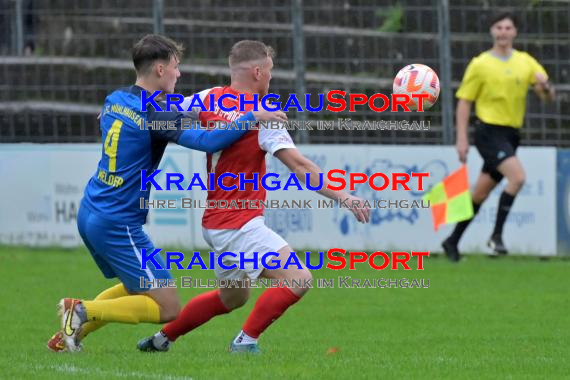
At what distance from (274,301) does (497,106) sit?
256 inches

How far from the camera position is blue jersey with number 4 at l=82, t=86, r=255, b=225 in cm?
779

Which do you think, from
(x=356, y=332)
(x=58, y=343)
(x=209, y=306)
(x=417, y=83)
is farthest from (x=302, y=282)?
(x=417, y=83)

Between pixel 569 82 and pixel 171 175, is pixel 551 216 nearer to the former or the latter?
pixel 569 82

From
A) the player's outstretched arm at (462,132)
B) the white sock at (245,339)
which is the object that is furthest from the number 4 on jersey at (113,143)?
the player's outstretched arm at (462,132)

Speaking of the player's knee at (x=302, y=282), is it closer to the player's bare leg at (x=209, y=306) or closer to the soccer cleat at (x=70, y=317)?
the player's bare leg at (x=209, y=306)

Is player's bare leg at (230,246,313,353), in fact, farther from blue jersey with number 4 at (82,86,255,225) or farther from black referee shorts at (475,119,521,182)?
black referee shorts at (475,119,521,182)

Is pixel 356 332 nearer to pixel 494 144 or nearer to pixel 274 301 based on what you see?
pixel 274 301

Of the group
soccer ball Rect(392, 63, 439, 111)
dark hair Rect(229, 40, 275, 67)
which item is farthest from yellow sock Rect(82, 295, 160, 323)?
soccer ball Rect(392, 63, 439, 111)

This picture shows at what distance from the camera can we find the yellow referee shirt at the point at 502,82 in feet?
44.9

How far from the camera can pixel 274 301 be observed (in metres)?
7.81

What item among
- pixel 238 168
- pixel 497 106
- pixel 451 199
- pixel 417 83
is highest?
pixel 417 83

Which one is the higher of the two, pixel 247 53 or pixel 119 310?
pixel 247 53

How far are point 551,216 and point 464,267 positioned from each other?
4.19ft

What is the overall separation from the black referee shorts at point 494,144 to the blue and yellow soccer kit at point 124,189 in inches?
242
